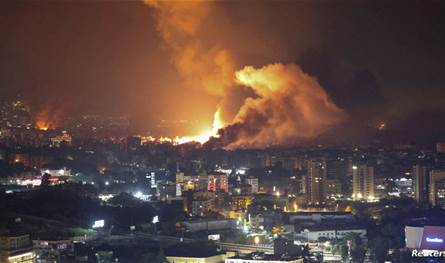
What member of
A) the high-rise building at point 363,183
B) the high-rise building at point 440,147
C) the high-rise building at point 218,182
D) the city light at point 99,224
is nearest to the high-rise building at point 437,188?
the high-rise building at point 363,183

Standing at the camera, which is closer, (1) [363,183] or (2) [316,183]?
(2) [316,183]

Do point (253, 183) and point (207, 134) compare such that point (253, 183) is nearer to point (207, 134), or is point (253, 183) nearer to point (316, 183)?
point (316, 183)

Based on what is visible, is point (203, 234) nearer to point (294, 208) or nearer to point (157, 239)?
point (157, 239)

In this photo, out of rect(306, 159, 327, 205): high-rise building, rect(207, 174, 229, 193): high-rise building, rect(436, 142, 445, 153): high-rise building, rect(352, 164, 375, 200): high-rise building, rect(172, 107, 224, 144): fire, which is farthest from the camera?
rect(436, 142, 445, 153): high-rise building

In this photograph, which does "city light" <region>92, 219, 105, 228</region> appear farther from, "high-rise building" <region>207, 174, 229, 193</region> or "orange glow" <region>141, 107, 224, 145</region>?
"orange glow" <region>141, 107, 224, 145</region>

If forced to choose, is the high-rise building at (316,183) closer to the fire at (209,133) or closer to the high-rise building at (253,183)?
the high-rise building at (253,183)

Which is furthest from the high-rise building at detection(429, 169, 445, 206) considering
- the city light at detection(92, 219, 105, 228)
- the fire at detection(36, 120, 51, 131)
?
the fire at detection(36, 120, 51, 131)

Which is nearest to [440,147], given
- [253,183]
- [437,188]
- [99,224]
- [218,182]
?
[437,188]
